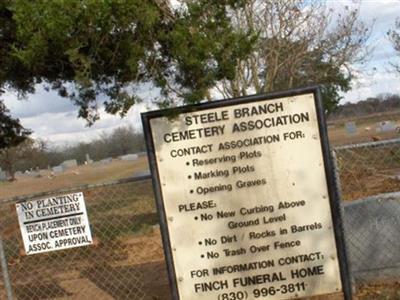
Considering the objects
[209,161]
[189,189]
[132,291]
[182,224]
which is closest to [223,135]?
[209,161]

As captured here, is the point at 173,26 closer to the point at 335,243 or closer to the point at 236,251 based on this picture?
the point at 236,251

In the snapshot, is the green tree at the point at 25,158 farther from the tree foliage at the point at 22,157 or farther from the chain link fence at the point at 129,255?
the chain link fence at the point at 129,255

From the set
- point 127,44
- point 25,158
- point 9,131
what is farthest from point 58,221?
point 25,158

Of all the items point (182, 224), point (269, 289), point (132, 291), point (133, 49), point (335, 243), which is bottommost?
point (132, 291)

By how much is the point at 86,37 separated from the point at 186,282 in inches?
88.4

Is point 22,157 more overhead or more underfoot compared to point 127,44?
more underfoot

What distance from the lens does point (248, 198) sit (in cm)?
480

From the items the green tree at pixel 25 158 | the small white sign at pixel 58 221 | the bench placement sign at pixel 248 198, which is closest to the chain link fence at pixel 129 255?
the small white sign at pixel 58 221

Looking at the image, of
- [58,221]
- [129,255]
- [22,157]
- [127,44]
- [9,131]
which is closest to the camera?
[127,44]

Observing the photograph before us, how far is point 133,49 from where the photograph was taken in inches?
187

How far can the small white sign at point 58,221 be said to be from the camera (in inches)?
219

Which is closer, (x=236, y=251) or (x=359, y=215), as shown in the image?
(x=236, y=251)

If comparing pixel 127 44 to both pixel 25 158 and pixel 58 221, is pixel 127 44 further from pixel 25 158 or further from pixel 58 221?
pixel 25 158

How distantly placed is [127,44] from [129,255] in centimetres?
655
